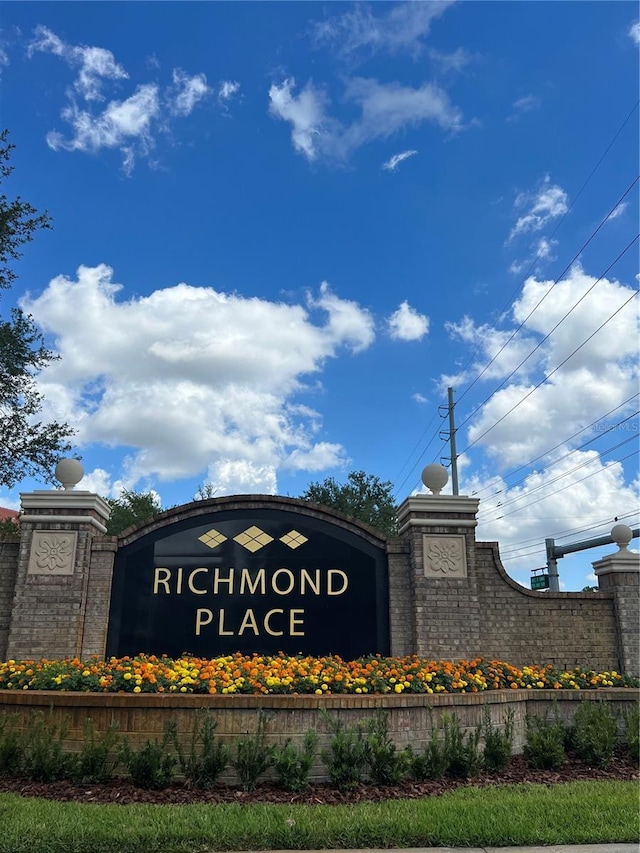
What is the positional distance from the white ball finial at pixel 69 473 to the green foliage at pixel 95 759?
476cm

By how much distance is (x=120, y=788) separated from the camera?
5.73m

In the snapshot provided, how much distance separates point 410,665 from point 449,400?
2451 centimetres

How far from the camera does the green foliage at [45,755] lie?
231 inches

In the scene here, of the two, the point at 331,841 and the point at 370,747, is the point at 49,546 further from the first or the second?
the point at 331,841

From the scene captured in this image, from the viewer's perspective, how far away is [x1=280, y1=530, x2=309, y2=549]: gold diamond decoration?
9.98 metres

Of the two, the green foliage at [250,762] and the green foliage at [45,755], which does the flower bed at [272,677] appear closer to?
the green foliage at [45,755]

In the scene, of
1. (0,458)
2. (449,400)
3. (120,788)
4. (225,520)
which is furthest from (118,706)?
(449,400)

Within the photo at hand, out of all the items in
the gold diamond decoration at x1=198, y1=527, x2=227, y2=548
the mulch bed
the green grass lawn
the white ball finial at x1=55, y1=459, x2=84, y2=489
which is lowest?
the green grass lawn

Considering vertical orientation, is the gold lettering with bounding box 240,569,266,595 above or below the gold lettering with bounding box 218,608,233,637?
above

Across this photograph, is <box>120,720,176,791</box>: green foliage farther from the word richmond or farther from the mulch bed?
the word richmond

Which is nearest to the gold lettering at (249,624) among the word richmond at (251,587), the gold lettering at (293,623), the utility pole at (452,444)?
the word richmond at (251,587)

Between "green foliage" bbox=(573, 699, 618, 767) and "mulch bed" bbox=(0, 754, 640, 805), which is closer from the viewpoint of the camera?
"mulch bed" bbox=(0, 754, 640, 805)

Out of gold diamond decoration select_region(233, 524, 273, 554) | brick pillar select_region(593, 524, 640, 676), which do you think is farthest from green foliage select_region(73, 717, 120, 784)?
brick pillar select_region(593, 524, 640, 676)

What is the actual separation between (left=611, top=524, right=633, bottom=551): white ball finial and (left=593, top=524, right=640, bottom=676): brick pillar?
107mm
